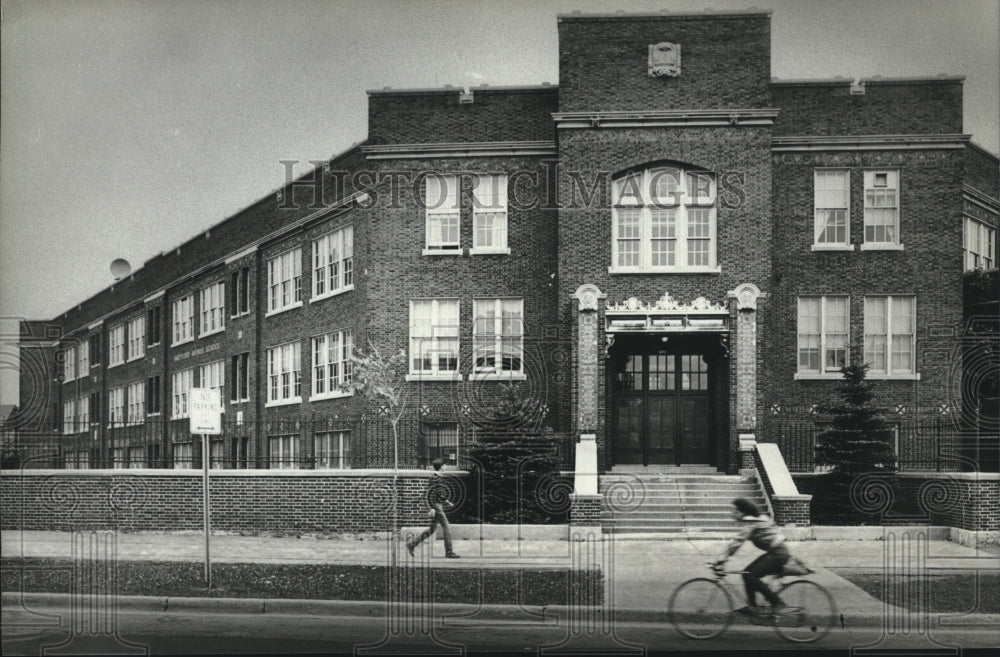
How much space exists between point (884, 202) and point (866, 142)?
162cm

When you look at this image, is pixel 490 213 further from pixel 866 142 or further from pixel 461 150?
pixel 866 142

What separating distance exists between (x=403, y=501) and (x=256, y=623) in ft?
26.6

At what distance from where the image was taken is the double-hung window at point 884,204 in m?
27.1

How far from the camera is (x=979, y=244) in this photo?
29.2 m

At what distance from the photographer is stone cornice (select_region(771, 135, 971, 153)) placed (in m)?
26.9

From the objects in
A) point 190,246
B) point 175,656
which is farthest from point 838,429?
point 190,246

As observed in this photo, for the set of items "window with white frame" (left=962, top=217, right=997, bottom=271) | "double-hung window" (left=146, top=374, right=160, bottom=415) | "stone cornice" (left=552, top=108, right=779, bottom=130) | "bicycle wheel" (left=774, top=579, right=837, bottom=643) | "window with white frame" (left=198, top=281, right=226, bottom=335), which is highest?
"stone cornice" (left=552, top=108, right=779, bottom=130)

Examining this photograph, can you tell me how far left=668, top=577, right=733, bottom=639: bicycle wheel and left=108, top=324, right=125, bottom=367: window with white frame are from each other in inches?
1661

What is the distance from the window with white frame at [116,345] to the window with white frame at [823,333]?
1341 inches

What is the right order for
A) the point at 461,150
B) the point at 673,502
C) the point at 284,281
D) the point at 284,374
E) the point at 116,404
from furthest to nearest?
the point at 116,404, the point at 284,281, the point at 284,374, the point at 461,150, the point at 673,502

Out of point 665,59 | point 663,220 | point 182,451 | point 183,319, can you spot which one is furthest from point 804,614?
point 183,319

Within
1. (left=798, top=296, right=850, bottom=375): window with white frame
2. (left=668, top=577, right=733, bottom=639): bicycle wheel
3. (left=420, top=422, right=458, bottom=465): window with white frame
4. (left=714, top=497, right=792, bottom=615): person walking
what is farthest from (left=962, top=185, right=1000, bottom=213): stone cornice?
(left=668, top=577, right=733, bottom=639): bicycle wheel

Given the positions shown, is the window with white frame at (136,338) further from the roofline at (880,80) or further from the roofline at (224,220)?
the roofline at (880,80)

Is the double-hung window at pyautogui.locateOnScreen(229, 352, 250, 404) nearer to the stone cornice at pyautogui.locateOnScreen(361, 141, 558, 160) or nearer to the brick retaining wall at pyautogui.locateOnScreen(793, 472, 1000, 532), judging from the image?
the stone cornice at pyautogui.locateOnScreen(361, 141, 558, 160)
